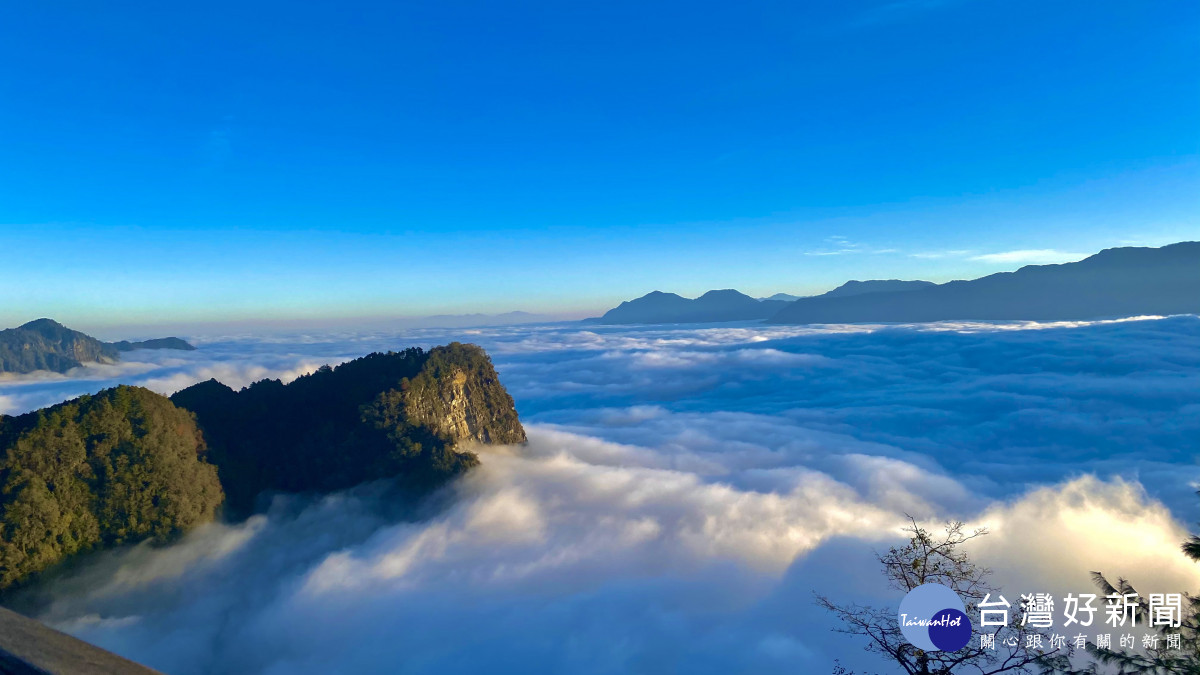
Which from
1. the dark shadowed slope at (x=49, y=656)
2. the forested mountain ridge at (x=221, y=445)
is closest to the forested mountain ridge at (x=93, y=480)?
the forested mountain ridge at (x=221, y=445)

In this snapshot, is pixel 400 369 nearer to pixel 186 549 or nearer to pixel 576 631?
pixel 186 549

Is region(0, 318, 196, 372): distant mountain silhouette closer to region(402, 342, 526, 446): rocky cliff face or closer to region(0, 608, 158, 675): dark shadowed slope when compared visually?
region(402, 342, 526, 446): rocky cliff face

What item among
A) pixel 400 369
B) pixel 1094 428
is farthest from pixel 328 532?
pixel 1094 428

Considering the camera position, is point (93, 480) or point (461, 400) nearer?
point (93, 480)

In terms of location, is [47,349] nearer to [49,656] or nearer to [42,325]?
[42,325]

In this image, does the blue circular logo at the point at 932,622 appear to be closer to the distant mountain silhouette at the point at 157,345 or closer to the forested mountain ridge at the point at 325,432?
the forested mountain ridge at the point at 325,432

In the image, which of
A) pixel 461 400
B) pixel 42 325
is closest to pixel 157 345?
pixel 42 325
